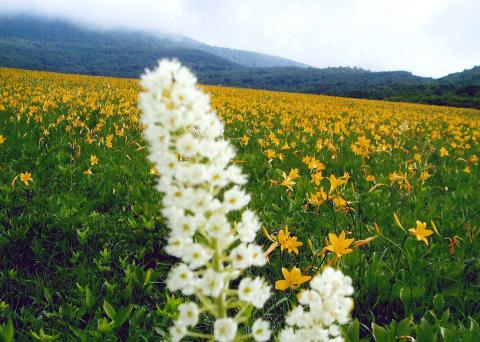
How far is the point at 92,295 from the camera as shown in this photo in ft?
7.49

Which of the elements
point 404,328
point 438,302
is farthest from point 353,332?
point 438,302

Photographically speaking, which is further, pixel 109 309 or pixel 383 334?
pixel 109 309

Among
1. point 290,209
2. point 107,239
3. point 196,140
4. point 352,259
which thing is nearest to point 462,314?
point 352,259

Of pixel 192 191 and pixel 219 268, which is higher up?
pixel 192 191

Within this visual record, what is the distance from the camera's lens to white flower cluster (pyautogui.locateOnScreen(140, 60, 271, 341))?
0.90 metres

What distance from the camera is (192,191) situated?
0.91 m

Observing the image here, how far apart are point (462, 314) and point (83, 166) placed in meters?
4.22

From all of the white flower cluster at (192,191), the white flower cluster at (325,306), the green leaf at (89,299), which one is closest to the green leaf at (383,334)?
the white flower cluster at (325,306)

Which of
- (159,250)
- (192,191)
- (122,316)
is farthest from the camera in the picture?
(159,250)

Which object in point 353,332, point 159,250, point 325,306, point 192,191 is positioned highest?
point 192,191

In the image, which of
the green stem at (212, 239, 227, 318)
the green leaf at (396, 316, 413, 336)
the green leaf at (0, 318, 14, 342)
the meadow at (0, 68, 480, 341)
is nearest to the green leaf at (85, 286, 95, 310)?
the meadow at (0, 68, 480, 341)

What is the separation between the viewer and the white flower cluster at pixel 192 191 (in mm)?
899

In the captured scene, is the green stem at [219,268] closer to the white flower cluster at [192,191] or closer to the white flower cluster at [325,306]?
the white flower cluster at [192,191]

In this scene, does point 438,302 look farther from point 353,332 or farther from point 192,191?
point 192,191
